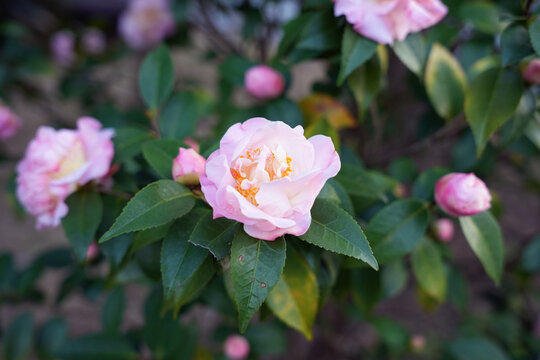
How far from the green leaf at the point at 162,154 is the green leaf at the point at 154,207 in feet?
0.18

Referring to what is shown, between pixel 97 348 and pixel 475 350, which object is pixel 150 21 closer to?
pixel 97 348

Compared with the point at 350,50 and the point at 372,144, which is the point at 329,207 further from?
the point at 372,144

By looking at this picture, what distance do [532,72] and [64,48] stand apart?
1670 millimetres

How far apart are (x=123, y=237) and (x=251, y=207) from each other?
0.31 meters

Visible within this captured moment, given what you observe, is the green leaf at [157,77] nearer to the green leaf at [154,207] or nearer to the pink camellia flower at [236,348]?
the green leaf at [154,207]

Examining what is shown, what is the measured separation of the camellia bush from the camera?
46 cm

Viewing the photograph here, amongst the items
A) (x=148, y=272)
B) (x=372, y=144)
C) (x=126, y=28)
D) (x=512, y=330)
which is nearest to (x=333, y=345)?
Result: (x=512, y=330)

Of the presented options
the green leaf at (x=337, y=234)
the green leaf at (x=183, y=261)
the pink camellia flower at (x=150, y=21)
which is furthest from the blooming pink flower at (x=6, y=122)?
the green leaf at (x=337, y=234)

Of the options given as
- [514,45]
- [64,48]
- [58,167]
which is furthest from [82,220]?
[64,48]

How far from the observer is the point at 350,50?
629 millimetres

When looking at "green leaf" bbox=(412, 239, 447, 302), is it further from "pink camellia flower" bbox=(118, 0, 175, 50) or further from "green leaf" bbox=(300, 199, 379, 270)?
"pink camellia flower" bbox=(118, 0, 175, 50)

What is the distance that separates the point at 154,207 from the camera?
1.60 ft

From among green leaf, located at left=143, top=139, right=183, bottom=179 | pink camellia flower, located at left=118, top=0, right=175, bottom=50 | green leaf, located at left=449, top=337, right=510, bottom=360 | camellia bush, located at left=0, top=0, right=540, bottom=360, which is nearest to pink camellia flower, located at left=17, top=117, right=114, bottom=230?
camellia bush, located at left=0, top=0, right=540, bottom=360

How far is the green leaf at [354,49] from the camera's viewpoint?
0.62 m
